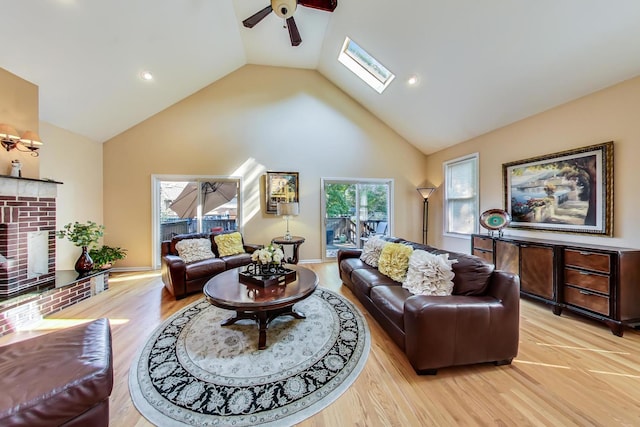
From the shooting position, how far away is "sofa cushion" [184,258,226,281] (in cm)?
346

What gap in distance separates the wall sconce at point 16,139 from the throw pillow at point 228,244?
2.51m

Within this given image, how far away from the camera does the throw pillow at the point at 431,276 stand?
2171 mm

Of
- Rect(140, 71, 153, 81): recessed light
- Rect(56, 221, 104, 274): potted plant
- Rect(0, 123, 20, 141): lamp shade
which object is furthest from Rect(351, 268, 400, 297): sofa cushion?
Rect(140, 71, 153, 81): recessed light

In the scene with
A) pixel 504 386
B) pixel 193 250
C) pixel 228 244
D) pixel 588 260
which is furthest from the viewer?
pixel 228 244

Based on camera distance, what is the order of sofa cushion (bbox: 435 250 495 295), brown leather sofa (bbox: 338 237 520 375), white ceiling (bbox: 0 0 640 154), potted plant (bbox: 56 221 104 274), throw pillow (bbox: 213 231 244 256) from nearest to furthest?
brown leather sofa (bbox: 338 237 520 375) < sofa cushion (bbox: 435 250 495 295) < white ceiling (bbox: 0 0 640 154) < potted plant (bbox: 56 221 104 274) < throw pillow (bbox: 213 231 244 256)

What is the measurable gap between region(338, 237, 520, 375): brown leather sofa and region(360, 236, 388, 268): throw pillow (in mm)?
1257

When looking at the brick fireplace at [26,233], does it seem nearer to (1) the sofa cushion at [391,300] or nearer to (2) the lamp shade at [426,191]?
(1) the sofa cushion at [391,300]

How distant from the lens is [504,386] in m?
1.71

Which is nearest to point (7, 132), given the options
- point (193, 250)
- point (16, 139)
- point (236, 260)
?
point (16, 139)

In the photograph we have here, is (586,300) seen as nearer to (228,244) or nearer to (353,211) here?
(353,211)

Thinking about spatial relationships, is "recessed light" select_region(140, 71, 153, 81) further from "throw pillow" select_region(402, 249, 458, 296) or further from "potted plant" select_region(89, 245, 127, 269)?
"throw pillow" select_region(402, 249, 458, 296)

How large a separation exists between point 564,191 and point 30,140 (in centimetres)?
684

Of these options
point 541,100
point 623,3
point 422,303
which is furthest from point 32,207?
point 541,100

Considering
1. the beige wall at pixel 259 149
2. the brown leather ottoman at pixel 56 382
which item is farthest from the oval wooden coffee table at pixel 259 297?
the beige wall at pixel 259 149
